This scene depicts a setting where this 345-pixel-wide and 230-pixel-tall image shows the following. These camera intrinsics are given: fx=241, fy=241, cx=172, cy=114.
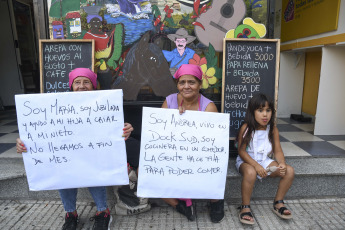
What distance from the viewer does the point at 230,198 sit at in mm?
2748

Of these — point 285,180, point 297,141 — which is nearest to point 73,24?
point 285,180

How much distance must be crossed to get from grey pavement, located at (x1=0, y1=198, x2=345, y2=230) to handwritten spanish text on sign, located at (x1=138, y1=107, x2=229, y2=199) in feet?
1.33

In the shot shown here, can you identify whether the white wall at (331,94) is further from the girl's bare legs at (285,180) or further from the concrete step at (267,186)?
the girl's bare legs at (285,180)

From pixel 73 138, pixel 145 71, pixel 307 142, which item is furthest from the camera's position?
pixel 307 142

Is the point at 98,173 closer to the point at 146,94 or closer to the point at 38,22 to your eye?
the point at 146,94

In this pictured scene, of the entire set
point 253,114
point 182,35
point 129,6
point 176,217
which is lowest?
point 176,217

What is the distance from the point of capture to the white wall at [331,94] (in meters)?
3.80

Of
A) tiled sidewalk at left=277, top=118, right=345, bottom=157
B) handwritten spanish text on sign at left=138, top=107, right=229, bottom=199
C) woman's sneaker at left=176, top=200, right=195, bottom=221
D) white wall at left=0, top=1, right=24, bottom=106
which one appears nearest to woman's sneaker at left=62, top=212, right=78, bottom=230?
handwritten spanish text on sign at left=138, top=107, right=229, bottom=199

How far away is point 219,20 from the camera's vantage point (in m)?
3.07

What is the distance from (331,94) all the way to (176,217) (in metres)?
→ 3.19

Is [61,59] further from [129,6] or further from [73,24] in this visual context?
[129,6]

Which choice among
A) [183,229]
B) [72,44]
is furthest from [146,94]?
[183,229]

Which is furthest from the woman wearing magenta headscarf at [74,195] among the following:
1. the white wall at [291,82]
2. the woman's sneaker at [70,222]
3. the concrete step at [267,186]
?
the white wall at [291,82]

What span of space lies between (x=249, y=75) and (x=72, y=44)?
2.25 meters
